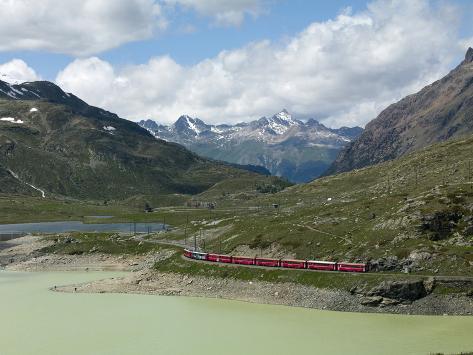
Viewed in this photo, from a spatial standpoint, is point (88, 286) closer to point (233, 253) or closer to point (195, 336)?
point (233, 253)

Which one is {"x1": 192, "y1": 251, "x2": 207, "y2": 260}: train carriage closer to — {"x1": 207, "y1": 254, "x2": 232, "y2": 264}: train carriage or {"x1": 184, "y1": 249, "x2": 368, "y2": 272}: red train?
{"x1": 184, "y1": 249, "x2": 368, "y2": 272}: red train

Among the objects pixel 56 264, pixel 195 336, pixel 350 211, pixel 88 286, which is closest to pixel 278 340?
pixel 195 336

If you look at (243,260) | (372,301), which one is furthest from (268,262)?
(372,301)

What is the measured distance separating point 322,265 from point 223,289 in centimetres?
1924

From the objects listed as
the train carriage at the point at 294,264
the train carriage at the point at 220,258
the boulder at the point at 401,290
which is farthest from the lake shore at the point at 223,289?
the train carriage at the point at 220,258

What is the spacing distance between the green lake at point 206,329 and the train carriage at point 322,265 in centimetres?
1246

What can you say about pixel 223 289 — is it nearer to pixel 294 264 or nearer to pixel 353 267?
pixel 294 264

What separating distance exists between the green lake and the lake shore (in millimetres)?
2360

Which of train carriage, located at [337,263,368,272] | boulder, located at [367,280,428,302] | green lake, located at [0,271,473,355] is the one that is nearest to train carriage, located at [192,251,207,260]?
green lake, located at [0,271,473,355]

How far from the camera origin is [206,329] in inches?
3221

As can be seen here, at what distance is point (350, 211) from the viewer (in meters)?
138

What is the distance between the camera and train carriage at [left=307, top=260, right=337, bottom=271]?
102250 mm

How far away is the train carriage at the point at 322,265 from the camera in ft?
335

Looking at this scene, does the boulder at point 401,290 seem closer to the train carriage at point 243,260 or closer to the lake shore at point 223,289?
the lake shore at point 223,289
